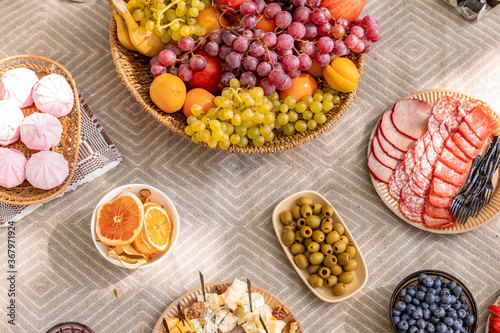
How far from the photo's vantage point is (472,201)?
1.47m

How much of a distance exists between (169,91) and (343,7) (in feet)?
1.83

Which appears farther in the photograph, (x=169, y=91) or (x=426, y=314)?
(x=426, y=314)

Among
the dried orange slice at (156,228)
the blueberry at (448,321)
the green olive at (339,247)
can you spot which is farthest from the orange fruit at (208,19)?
the blueberry at (448,321)

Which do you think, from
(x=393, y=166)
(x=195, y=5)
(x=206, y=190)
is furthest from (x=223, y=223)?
(x=195, y=5)

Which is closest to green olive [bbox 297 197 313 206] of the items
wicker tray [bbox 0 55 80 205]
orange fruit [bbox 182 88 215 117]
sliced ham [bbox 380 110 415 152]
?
sliced ham [bbox 380 110 415 152]

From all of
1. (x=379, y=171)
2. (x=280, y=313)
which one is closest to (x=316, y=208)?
(x=379, y=171)

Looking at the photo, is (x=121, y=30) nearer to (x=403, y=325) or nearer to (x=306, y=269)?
(x=306, y=269)

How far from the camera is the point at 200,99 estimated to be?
1308 millimetres

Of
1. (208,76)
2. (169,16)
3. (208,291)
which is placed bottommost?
(208,291)

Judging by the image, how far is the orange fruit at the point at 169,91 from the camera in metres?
1.28

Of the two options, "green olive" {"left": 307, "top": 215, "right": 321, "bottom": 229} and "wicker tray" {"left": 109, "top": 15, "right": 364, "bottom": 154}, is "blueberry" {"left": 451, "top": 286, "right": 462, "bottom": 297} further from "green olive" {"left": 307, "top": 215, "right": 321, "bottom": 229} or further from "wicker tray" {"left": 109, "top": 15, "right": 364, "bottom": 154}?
"wicker tray" {"left": 109, "top": 15, "right": 364, "bottom": 154}

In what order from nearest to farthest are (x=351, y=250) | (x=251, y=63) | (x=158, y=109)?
(x=251, y=63) < (x=158, y=109) < (x=351, y=250)

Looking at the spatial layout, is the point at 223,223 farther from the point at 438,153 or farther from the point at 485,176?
the point at 485,176

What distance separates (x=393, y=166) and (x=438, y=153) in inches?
5.8
